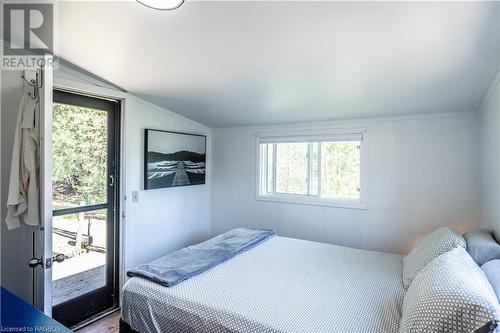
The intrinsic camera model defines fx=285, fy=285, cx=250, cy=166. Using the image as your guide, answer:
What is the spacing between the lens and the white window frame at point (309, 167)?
3.13 meters

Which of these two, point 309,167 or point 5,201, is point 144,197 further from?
point 309,167

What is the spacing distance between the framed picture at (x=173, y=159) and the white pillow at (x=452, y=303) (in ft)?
8.60

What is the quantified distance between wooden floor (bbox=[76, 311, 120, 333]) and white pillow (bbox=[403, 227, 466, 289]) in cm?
237

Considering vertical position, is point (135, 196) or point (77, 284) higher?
point (135, 196)

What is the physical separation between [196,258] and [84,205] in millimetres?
1206

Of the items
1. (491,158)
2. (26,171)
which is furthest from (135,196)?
(491,158)

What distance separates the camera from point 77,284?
2625mm

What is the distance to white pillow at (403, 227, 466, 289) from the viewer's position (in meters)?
1.79

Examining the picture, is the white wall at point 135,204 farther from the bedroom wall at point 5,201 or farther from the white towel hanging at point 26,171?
the white towel hanging at point 26,171

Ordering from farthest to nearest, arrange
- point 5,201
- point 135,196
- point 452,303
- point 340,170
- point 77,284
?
1. point 340,170
2. point 135,196
3. point 77,284
4. point 5,201
5. point 452,303

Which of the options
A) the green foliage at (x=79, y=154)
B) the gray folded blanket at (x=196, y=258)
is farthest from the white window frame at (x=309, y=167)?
the green foliage at (x=79, y=154)

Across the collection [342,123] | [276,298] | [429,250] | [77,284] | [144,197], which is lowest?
[77,284]

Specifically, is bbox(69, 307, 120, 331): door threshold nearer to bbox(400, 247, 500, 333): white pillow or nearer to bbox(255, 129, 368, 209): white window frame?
bbox(255, 129, 368, 209): white window frame

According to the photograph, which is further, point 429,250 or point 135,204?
point 135,204
